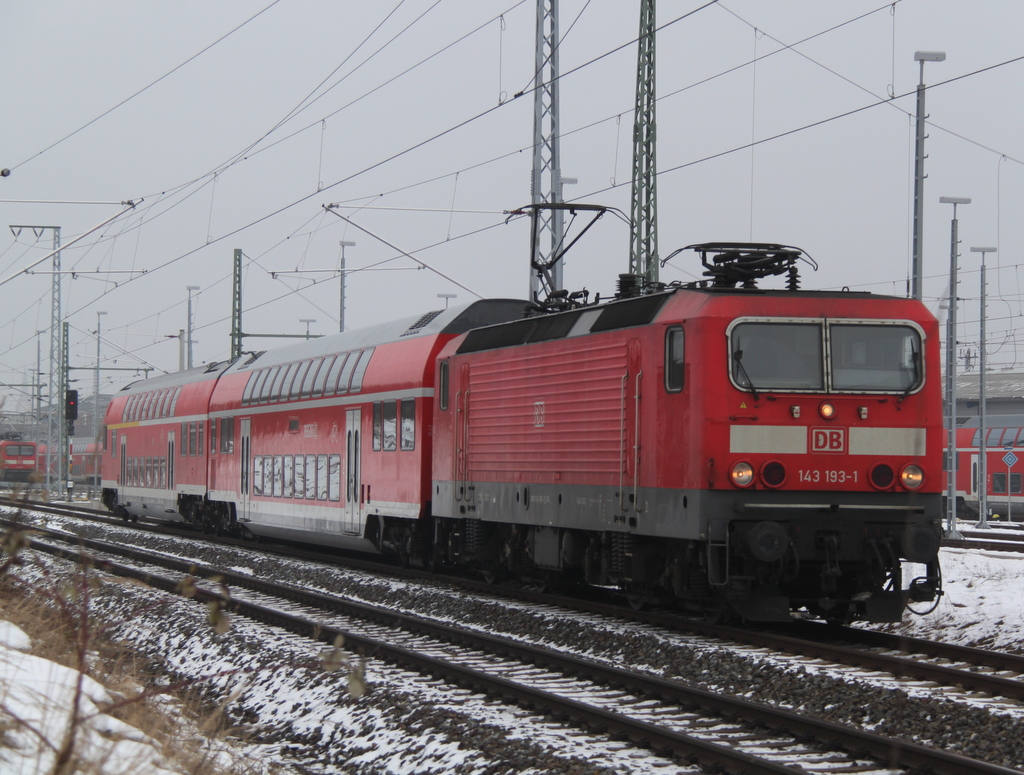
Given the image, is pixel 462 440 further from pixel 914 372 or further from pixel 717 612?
pixel 914 372

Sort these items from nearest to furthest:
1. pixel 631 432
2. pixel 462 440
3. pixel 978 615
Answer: pixel 631 432
pixel 978 615
pixel 462 440

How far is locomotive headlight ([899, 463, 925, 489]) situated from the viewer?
11461 mm

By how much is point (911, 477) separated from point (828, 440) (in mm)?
853

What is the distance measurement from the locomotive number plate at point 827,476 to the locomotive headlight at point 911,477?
433mm

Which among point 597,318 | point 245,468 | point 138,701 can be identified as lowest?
point 138,701

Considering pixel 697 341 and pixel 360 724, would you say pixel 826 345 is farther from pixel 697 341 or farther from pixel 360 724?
pixel 360 724

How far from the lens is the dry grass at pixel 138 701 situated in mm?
6492

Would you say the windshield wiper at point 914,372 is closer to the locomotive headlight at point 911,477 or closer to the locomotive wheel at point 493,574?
the locomotive headlight at point 911,477

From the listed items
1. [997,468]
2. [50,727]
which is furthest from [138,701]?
[997,468]

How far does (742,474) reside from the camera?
1139 cm

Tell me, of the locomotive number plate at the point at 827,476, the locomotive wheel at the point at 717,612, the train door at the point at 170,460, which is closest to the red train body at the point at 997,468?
the train door at the point at 170,460

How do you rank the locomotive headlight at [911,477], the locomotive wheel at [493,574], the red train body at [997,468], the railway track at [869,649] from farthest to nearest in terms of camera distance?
1. the red train body at [997,468]
2. the locomotive wheel at [493,574]
3. the locomotive headlight at [911,477]
4. the railway track at [869,649]

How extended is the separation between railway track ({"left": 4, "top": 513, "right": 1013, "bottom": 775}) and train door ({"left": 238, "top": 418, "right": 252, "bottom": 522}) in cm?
1186

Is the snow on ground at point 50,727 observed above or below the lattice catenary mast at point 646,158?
below
